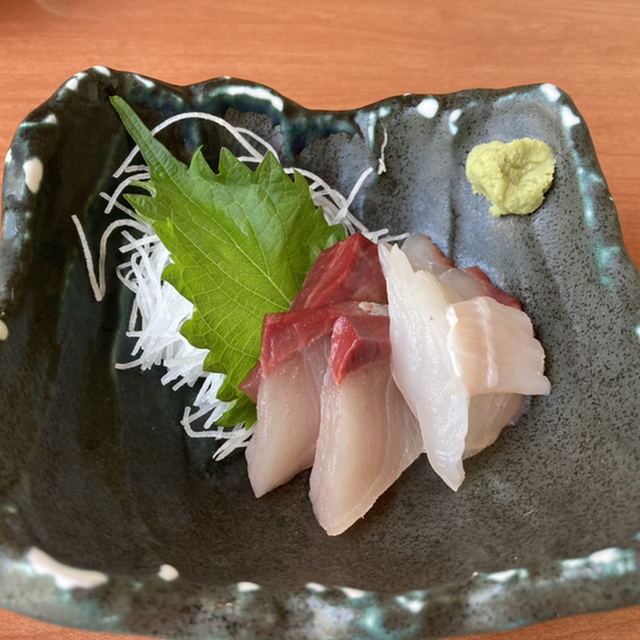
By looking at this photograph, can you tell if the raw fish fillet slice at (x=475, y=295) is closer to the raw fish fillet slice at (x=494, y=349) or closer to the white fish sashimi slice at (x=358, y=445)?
the raw fish fillet slice at (x=494, y=349)

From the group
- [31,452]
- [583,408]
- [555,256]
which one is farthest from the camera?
[555,256]

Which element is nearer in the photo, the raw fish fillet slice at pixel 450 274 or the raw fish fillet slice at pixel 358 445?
the raw fish fillet slice at pixel 358 445

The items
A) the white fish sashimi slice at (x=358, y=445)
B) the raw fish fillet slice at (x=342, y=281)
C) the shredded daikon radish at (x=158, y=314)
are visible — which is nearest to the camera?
the white fish sashimi slice at (x=358, y=445)

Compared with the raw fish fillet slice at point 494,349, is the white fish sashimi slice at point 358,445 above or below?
below

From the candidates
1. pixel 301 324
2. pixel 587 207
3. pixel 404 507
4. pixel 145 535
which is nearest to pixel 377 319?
pixel 301 324

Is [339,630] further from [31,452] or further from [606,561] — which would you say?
[31,452]

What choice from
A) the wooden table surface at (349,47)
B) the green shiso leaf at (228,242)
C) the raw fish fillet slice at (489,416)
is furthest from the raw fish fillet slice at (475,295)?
the wooden table surface at (349,47)

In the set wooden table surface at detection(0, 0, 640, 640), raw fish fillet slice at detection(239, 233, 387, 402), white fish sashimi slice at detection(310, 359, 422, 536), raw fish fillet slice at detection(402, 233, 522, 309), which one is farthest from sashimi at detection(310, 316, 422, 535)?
wooden table surface at detection(0, 0, 640, 640)
